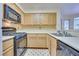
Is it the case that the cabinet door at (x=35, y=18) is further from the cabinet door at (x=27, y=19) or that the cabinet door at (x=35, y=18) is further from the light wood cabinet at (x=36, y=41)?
the light wood cabinet at (x=36, y=41)

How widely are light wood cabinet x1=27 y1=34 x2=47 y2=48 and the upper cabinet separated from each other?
2.67ft

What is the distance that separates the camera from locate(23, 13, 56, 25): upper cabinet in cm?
558

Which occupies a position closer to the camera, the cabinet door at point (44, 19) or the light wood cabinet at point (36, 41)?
the light wood cabinet at point (36, 41)

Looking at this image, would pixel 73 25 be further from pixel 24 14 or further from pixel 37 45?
pixel 24 14

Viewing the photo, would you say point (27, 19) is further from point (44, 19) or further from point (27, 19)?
point (44, 19)

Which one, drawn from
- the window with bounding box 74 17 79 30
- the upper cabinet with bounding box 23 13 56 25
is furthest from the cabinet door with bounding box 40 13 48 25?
the window with bounding box 74 17 79 30

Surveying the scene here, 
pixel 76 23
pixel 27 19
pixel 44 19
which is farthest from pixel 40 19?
pixel 76 23

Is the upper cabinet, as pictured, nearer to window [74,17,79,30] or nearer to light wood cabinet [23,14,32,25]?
light wood cabinet [23,14,32,25]

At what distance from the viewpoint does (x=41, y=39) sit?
202 inches

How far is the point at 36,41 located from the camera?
5.00m

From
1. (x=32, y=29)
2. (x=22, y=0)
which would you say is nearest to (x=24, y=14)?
(x=32, y=29)

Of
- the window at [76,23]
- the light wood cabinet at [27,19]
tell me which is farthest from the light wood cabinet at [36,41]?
the window at [76,23]

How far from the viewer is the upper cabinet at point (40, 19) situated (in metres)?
5.58

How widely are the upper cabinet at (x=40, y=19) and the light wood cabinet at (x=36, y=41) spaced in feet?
2.67
